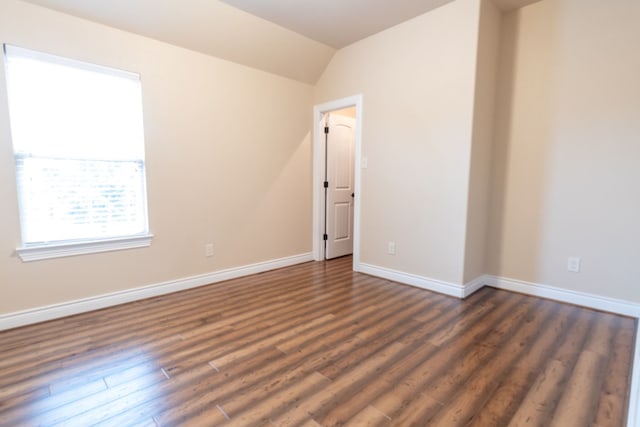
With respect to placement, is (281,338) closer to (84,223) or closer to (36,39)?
(84,223)

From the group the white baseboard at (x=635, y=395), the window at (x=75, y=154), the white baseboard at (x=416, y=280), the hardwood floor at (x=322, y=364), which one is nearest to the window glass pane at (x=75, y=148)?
the window at (x=75, y=154)

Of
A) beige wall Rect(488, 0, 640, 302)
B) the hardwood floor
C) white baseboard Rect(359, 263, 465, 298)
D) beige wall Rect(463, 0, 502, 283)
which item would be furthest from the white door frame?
beige wall Rect(488, 0, 640, 302)

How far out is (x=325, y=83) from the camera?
4031 mm

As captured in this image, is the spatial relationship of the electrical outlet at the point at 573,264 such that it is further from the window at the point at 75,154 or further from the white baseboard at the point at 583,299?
the window at the point at 75,154

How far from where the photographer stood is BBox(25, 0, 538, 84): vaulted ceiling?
254 cm

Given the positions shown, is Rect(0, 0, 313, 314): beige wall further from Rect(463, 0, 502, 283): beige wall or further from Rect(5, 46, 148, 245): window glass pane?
Rect(463, 0, 502, 283): beige wall

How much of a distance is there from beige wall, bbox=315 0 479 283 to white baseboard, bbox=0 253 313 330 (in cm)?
146

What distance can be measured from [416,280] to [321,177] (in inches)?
72.5

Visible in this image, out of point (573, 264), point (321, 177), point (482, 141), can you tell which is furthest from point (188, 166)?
point (573, 264)

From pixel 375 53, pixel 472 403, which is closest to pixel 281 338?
pixel 472 403

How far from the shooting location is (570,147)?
109 inches

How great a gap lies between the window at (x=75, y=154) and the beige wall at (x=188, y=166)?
0.24ft

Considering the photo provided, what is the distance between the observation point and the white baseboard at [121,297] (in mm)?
2359

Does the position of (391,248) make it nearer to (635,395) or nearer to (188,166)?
Answer: (635,395)
